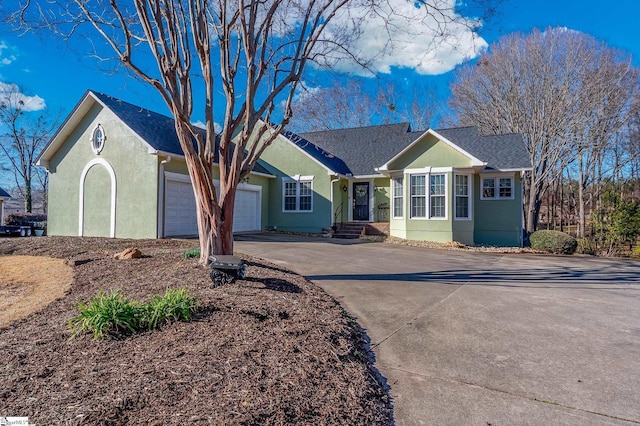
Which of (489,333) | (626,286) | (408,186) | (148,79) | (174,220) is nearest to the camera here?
(489,333)

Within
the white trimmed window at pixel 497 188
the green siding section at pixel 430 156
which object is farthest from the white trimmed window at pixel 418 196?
the white trimmed window at pixel 497 188

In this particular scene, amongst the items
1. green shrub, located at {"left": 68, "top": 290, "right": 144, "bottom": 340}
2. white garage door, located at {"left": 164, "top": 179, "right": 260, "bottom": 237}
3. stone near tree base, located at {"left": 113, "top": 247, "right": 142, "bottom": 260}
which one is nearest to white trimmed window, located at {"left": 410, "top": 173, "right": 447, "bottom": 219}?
Result: white garage door, located at {"left": 164, "top": 179, "right": 260, "bottom": 237}

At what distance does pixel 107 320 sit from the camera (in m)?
3.72

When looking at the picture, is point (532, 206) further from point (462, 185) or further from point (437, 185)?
point (437, 185)

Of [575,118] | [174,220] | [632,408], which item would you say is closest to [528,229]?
[575,118]

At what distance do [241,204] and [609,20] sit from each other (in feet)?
51.7

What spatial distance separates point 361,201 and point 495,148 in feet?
22.8

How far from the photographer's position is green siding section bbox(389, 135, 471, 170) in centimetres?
1528

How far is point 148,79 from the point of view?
6141mm

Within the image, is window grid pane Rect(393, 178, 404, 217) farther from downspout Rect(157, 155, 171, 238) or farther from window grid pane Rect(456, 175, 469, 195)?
downspout Rect(157, 155, 171, 238)

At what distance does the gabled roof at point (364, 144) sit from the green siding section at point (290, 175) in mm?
1271

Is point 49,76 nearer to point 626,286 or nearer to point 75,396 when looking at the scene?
point 75,396

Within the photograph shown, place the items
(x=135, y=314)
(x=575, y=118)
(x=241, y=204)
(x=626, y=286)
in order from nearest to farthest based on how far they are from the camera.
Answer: (x=135, y=314) → (x=626, y=286) → (x=241, y=204) → (x=575, y=118)

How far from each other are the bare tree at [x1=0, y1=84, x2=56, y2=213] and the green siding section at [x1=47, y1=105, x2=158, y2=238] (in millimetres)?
20995
